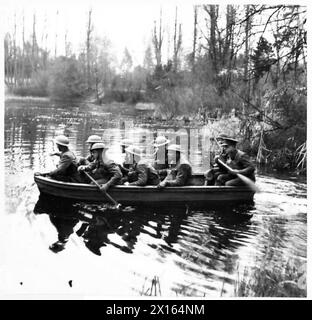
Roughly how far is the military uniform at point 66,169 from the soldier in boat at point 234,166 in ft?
11.5

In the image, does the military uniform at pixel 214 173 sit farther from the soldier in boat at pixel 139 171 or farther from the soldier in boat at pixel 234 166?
the soldier in boat at pixel 139 171

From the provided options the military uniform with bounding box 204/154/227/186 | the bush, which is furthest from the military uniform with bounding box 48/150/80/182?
the bush

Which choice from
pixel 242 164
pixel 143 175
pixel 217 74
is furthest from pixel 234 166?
pixel 217 74

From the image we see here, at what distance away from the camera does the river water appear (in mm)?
5539

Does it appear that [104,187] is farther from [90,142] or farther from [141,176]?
[90,142]

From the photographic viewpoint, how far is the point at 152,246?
23.3 feet

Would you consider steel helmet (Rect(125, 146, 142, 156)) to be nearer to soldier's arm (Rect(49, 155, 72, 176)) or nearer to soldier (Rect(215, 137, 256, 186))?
soldier's arm (Rect(49, 155, 72, 176))

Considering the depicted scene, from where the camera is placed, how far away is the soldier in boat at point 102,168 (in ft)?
30.4

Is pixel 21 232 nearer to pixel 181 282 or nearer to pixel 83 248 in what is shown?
pixel 83 248

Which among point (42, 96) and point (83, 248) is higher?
point (42, 96)

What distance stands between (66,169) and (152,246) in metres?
→ 3.68
